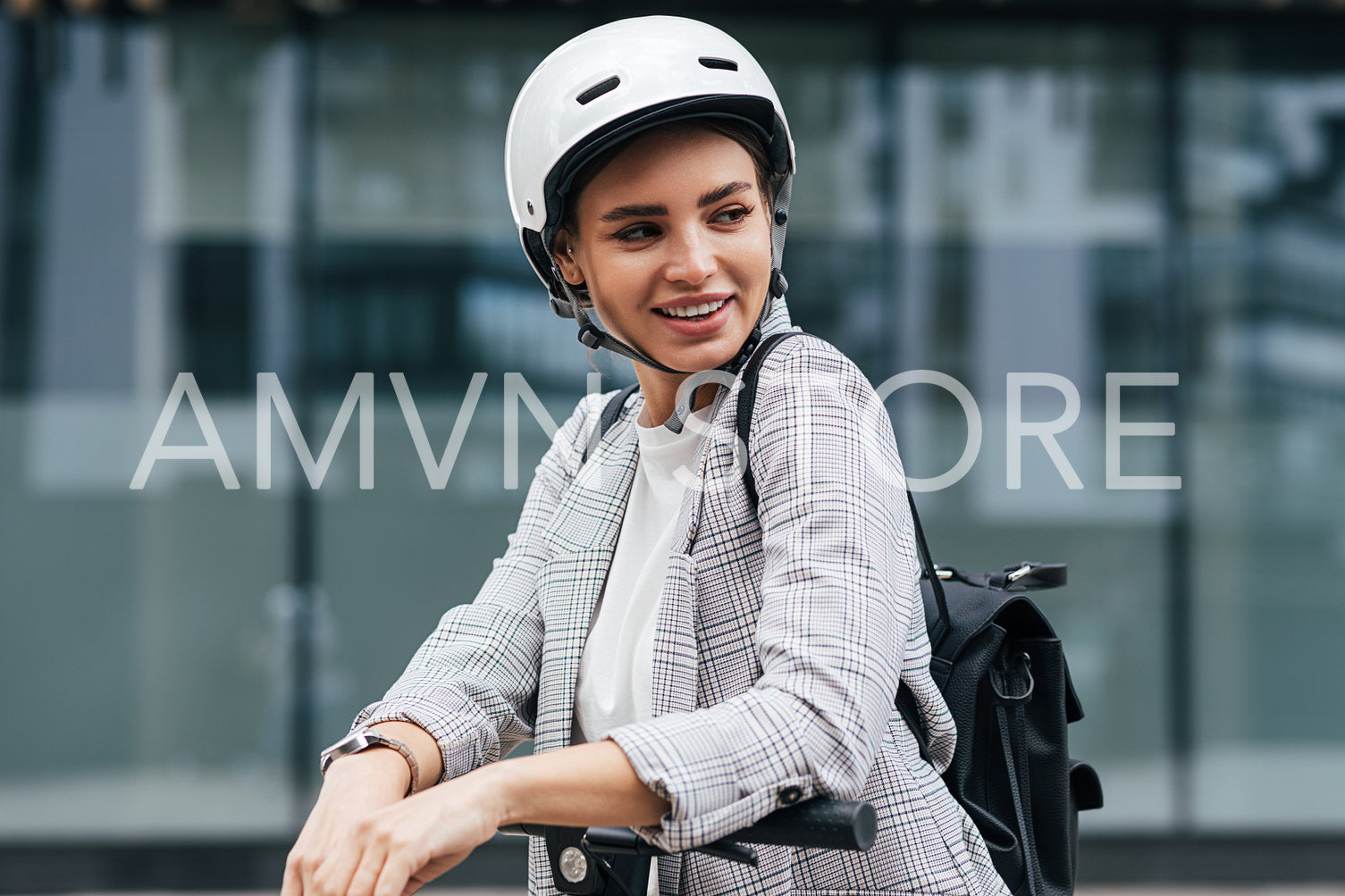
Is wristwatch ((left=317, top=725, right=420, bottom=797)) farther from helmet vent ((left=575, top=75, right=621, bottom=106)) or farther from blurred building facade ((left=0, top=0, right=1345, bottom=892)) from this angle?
blurred building facade ((left=0, top=0, right=1345, bottom=892))

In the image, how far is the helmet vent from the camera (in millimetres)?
1385

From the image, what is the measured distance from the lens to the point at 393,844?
1049 mm

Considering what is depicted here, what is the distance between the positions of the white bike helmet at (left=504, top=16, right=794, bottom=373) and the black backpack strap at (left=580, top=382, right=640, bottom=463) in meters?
0.14

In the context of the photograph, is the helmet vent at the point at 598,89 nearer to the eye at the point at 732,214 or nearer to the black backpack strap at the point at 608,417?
the eye at the point at 732,214

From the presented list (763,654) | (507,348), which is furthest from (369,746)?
(507,348)

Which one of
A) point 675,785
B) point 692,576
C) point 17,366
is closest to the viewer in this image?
point 675,785

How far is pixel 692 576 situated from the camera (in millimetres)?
1324

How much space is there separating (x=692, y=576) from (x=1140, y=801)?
435 centimetres

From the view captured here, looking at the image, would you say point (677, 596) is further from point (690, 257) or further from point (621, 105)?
point (621, 105)

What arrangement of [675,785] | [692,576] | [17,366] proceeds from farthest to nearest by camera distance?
[17,366], [692,576], [675,785]

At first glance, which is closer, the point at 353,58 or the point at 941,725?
the point at 941,725

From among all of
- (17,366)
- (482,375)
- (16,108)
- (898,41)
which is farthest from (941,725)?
(16,108)

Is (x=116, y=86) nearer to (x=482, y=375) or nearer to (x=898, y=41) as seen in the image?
(x=482, y=375)

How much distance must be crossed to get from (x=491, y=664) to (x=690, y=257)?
0.57 metres
